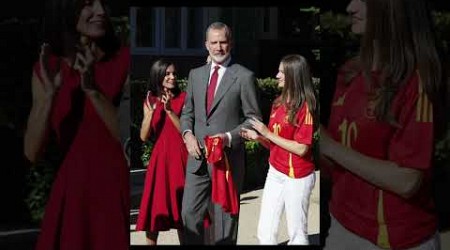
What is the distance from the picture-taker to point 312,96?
518 centimetres

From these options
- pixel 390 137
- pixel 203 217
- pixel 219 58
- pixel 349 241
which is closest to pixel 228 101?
pixel 219 58

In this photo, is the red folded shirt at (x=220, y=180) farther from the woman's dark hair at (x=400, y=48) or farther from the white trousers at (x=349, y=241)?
the woman's dark hair at (x=400, y=48)

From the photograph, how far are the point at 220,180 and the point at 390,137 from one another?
1.17 m

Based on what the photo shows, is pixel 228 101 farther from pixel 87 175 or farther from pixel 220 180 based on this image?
pixel 87 175

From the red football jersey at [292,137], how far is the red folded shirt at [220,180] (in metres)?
0.32

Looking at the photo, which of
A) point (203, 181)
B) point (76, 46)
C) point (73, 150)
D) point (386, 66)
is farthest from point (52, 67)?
point (386, 66)

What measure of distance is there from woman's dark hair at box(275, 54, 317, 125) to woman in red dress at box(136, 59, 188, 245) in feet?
2.22

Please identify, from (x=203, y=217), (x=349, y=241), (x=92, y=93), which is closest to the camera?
(x=349, y=241)

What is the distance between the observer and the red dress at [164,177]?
5246mm

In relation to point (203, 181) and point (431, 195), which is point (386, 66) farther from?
point (203, 181)

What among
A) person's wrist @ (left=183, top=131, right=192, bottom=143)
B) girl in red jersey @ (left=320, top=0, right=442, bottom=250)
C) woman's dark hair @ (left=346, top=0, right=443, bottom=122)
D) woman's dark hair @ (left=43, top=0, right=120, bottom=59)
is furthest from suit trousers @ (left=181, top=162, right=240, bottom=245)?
woman's dark hair @ (left=346, top=0, right=443, bottom=122)

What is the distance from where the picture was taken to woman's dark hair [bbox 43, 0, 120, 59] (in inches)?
201

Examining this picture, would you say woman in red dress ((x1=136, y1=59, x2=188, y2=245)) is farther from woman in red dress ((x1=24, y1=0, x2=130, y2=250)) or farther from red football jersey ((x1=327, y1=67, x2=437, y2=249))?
red football jersey ((x1=327, y1=67, x2=437, y2=249))

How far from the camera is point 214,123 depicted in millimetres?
5191
